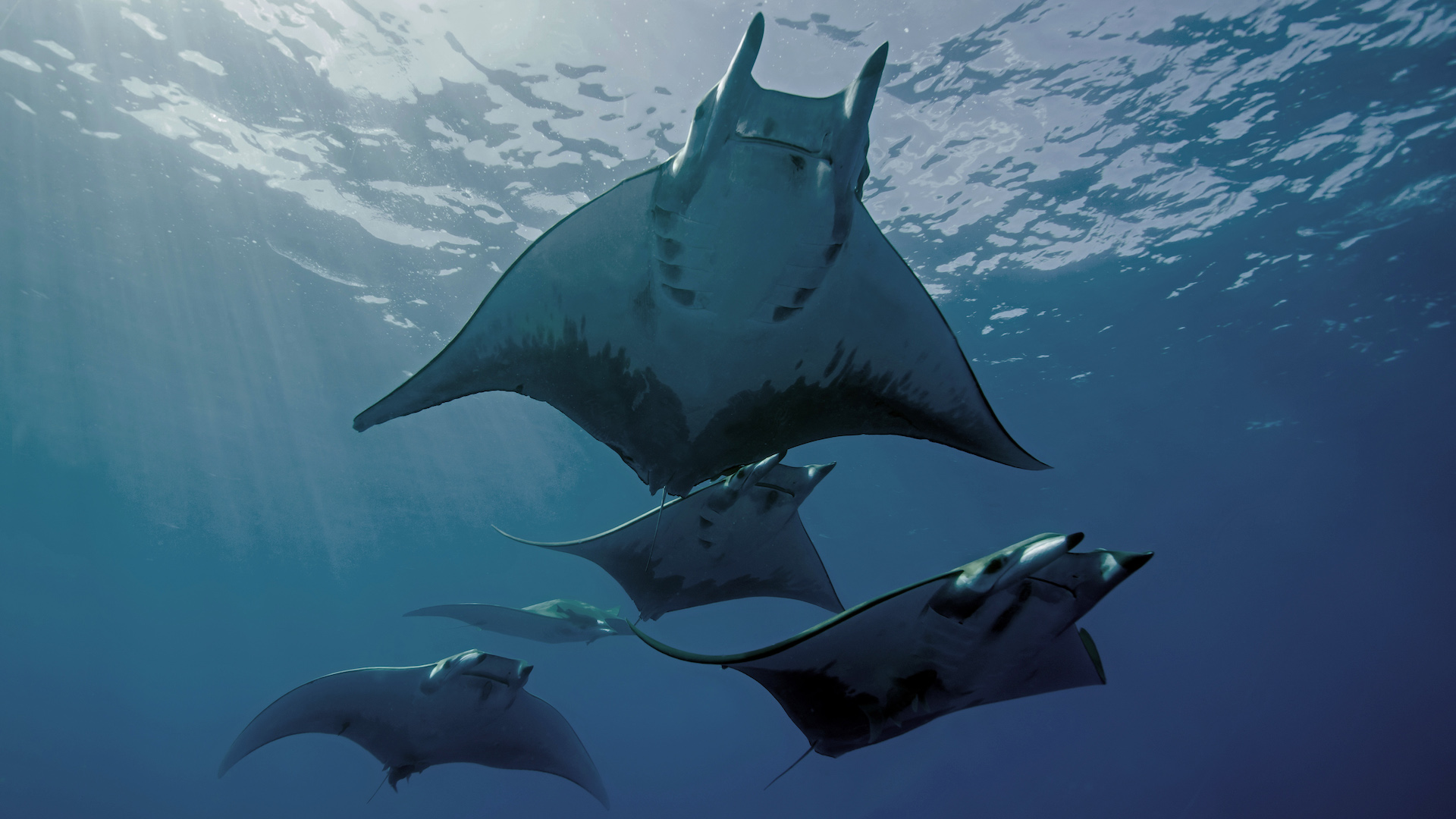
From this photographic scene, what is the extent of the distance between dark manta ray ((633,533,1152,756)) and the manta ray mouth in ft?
5.71

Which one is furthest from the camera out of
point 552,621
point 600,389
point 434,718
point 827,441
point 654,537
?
point 827,441

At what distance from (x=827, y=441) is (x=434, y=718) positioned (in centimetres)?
1350

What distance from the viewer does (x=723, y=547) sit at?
4.95 metres

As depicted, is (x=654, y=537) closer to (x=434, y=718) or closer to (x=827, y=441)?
(x=434, y=718)

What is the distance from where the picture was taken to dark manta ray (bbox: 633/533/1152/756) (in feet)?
7.25

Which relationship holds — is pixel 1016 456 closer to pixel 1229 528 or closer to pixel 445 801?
pixel 1229 528

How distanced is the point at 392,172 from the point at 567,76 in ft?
16.5

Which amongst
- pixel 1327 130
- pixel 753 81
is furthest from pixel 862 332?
pixel 1327 130

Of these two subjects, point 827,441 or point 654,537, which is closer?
point 654,537

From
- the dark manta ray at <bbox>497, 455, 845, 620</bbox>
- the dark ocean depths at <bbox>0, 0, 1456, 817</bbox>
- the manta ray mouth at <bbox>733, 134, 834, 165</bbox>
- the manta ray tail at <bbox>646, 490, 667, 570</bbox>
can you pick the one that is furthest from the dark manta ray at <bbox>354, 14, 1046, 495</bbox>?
the dark ocean depths at <bbox>0, 0, 1456, 817</bbox>

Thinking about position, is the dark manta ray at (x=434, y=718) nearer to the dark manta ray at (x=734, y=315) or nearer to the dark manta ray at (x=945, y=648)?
the dark manta ray at (x=734, y=315)

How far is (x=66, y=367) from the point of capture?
22.1 metres

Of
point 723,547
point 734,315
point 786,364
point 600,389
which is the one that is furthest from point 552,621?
point 734,315

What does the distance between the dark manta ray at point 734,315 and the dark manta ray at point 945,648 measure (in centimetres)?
57
